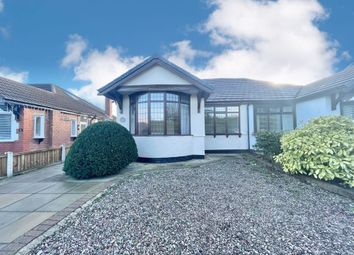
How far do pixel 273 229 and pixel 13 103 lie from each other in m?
14.0

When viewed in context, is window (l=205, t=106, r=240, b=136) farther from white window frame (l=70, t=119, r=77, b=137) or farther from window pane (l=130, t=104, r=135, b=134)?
white window frame (l=70, t=119, r=77, b=137)

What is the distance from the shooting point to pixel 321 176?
6.28m

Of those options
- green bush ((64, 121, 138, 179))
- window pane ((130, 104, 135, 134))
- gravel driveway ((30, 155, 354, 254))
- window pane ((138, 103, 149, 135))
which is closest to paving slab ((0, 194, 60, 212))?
gravel driveway ((30, 155, 354, 254))

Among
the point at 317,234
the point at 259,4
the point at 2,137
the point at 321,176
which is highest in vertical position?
the point at 259,4

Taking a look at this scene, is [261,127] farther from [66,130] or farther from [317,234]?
[66,130]

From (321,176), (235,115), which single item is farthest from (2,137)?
(321,176)

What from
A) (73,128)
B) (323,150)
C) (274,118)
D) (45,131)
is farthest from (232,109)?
(73,128)

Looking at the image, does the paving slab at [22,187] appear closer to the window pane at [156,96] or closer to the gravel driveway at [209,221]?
the gravel driveway at [209,221]

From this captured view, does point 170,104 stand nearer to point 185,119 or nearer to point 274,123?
point 185,119

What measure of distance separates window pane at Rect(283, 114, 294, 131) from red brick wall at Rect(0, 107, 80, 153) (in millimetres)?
16273

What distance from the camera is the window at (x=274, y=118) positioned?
552 inches

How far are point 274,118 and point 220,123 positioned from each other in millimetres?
3688

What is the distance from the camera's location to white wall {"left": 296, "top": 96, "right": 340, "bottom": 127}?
11188 mm

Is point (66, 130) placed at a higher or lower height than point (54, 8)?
lower
